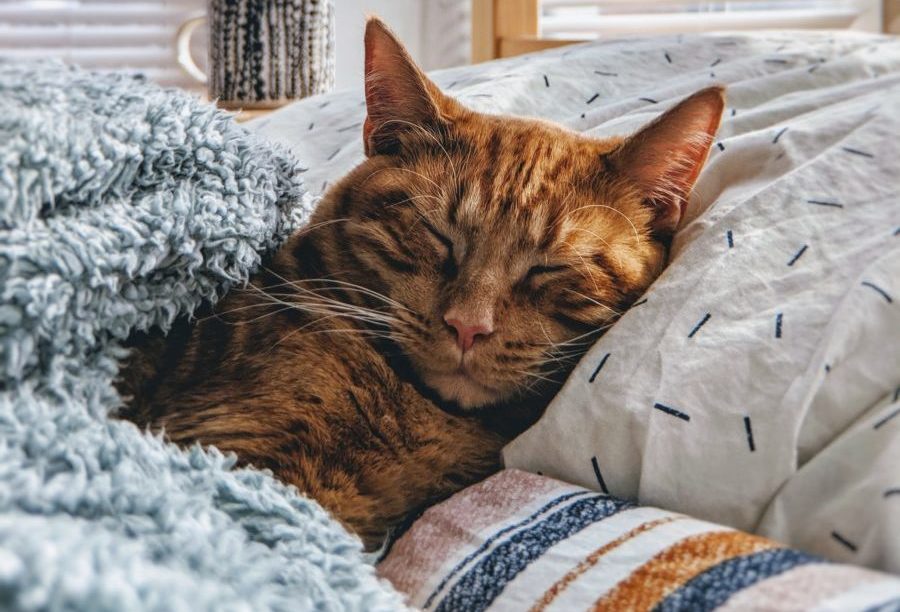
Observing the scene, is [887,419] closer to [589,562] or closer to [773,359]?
[773,359]

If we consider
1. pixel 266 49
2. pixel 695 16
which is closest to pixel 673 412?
pixel 266 49

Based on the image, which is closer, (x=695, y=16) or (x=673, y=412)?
(x=673, y=412)

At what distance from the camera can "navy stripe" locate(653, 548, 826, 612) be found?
1.90 feet

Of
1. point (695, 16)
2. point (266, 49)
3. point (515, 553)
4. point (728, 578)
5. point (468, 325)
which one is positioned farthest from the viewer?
point (695, 16)

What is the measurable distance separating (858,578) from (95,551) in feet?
1.62

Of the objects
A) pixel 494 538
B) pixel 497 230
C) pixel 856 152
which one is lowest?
pixel 494 538

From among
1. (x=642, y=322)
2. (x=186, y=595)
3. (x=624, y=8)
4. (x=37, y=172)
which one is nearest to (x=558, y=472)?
(x=642, y=322)

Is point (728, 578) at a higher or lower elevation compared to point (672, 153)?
lower

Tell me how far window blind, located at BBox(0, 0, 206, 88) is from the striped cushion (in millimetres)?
2595

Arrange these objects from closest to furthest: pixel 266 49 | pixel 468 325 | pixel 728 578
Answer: pixel 728 578
pixel 468 325
pixel 266 49

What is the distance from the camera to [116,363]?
82cm

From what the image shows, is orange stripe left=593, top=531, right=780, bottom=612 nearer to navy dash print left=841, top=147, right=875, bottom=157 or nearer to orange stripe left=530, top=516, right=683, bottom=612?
orange stripe left=530, top=516, right=683, bottom=612

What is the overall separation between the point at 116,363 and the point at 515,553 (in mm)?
432

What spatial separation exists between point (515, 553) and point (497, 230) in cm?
41
